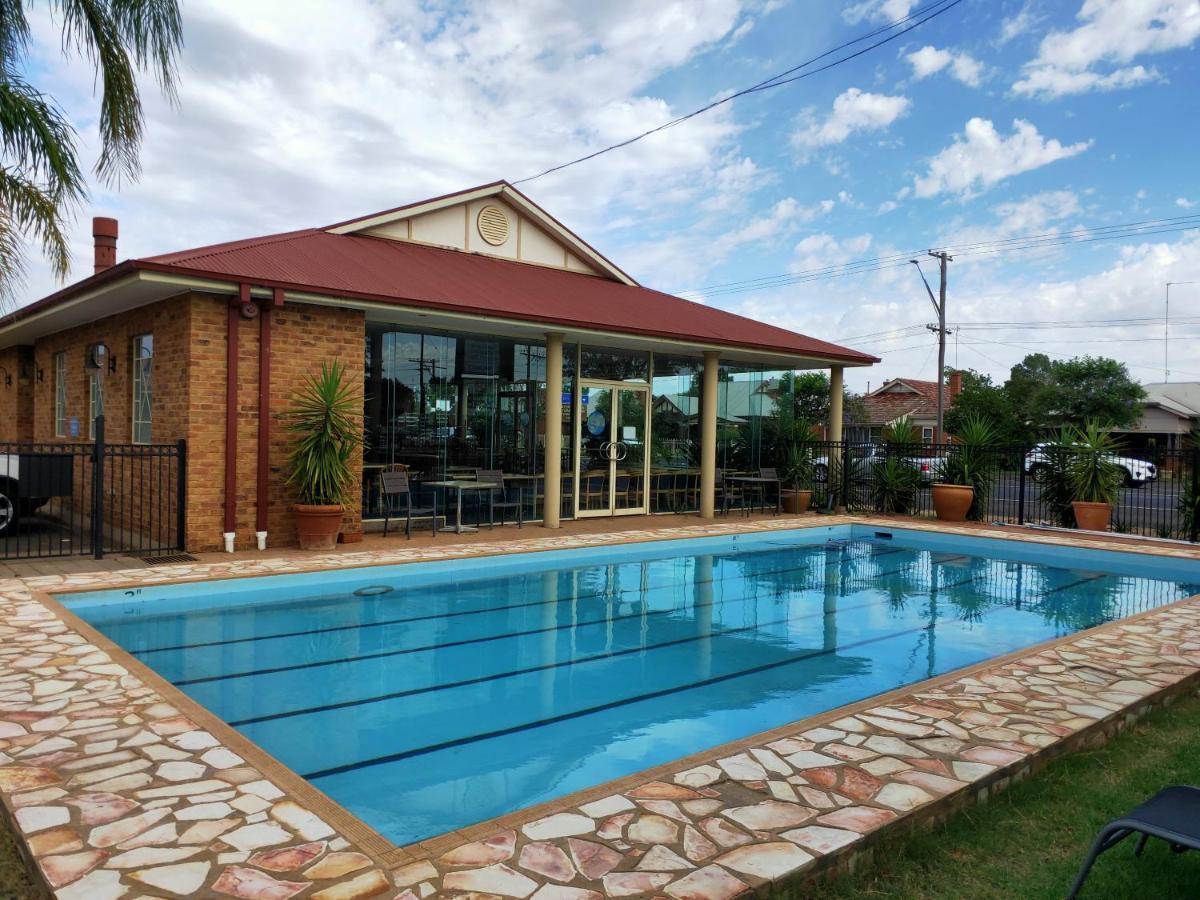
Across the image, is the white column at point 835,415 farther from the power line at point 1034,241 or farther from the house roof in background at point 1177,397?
the house roof in background at point 1177,397

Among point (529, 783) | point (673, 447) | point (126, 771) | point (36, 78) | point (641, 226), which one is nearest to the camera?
point (126, 771)

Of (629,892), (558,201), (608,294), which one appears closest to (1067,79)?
(608,294)

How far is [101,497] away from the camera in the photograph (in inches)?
342

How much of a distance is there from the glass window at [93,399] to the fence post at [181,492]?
3904 millimetres

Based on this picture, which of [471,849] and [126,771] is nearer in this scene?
[471,849]

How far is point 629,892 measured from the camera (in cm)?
270

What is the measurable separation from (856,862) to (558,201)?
59.2 feet

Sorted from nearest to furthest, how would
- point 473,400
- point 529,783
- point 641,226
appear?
point 529,783
point 473,400
point 641,226

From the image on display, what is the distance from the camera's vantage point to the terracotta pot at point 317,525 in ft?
32.2

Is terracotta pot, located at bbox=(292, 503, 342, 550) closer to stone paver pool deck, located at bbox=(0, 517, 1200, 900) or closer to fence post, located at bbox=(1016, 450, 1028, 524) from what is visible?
stone paver pool deck, located at bbox=(0, 517, 1200, 900)

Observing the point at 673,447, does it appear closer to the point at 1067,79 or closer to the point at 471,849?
the point at 1067,79

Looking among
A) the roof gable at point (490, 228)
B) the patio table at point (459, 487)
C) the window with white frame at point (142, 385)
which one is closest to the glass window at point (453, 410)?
the patio table at point (459, 487)

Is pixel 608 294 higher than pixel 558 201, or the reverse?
pixel 558 201

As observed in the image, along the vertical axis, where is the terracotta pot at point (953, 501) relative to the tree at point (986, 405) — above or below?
below
